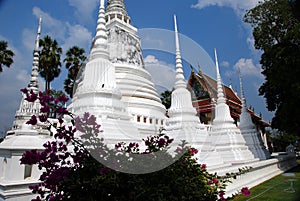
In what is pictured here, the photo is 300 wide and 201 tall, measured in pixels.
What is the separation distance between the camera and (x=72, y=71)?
74.4ft

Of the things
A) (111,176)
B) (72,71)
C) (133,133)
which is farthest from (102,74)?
(72,71)

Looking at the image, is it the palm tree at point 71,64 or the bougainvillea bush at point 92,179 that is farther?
the palm tree at point 71,64

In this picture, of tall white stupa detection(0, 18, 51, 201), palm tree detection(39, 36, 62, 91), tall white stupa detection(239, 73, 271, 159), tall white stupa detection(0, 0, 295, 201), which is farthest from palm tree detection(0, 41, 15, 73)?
tall white stupa detection(239, 73, 271, 159)

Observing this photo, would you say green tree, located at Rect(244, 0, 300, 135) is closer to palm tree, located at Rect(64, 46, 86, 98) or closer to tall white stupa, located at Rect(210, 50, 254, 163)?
tall white stupa, located at Rect(210, 50, 254, 163)

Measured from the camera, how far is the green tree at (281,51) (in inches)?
389

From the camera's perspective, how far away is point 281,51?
33.1ft

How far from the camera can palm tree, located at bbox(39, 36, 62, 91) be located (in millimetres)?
20641

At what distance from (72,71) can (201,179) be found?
2225 cm

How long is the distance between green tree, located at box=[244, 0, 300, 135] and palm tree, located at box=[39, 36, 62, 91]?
702 inches

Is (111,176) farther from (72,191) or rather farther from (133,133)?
(133,133)

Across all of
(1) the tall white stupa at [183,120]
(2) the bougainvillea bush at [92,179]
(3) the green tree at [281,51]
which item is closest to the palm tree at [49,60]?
(1) the tall white stupa at [183,120]

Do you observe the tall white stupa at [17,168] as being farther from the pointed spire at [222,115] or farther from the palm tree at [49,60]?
the palm tree at [49,60]

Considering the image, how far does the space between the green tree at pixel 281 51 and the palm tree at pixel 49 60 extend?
17.8 metres

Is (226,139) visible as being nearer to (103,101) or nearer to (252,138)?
(252,138)
